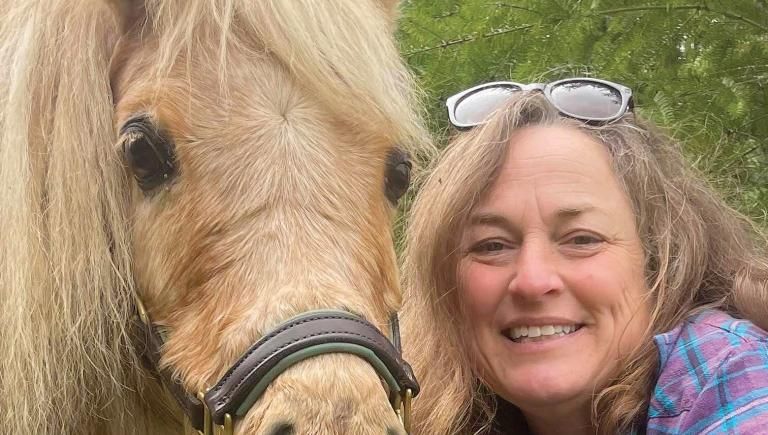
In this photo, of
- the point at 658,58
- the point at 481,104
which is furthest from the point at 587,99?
the point at 658,58

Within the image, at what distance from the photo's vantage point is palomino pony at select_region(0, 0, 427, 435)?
164 cm

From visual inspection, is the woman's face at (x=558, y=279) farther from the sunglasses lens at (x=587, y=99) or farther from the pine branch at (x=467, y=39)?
the pine branch at (x=467, y=39)

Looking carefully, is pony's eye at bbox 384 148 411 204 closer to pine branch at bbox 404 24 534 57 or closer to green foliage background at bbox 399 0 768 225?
green foliage background at bbox 399 0 768 225

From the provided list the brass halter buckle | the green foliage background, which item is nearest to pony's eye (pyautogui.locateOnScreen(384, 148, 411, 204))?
the brass halter buckle

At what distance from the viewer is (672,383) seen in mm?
1727

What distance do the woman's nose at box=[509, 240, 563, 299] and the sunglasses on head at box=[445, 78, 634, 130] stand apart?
437 millimetres

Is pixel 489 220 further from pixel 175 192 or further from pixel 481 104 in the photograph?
pixel 175 192

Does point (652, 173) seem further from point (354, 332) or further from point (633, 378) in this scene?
point (354, 332)

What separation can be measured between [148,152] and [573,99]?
3.82 feet

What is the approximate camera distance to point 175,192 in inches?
68.6

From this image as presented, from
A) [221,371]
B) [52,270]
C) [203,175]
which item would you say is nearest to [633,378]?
[221,371]

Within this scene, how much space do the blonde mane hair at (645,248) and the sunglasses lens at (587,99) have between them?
0.04 m

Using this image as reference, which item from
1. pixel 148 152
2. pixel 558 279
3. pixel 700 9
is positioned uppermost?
pixel 700 9

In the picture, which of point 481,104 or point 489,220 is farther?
point 481,104
